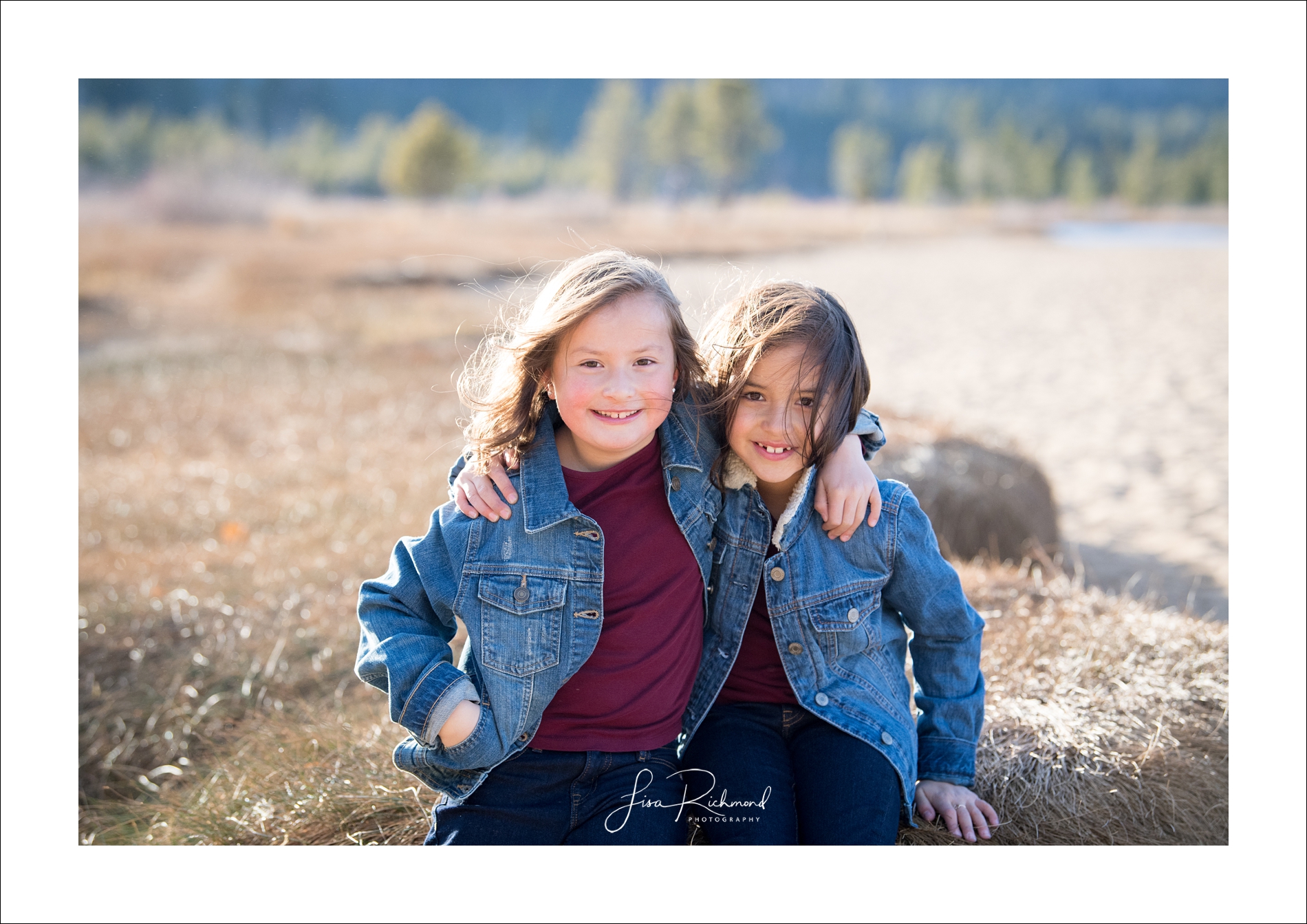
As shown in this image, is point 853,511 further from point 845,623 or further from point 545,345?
point 545,345

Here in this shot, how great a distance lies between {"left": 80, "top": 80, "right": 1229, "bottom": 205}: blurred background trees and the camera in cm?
2803

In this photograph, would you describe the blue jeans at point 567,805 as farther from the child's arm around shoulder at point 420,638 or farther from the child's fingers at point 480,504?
the child's fingers at point 480,504

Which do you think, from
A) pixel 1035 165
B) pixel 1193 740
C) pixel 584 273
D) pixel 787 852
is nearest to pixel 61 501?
pixel 584 273

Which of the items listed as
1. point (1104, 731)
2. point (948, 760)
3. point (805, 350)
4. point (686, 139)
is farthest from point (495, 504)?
point (686, 139)

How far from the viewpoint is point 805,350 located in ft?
6.89

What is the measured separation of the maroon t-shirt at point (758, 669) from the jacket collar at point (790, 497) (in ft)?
0.17

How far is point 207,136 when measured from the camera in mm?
27797

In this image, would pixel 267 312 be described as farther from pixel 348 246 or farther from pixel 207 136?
pixel 207 136

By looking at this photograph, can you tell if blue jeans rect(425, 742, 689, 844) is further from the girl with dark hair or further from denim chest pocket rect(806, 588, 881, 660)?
denim chest pocket rect(806, 588, 881, 660)

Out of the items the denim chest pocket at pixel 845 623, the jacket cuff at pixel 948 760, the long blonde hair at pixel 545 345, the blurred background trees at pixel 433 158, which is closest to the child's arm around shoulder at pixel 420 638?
the long blonde hair at pixel 545 345

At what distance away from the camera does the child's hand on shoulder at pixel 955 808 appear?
224 cm

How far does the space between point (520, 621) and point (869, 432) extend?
35.2 inches

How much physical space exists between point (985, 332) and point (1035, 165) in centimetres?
3376

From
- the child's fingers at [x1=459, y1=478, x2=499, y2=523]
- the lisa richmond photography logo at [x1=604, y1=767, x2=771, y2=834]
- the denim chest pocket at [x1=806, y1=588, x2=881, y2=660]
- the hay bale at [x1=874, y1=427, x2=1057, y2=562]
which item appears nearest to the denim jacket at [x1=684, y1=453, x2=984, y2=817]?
the denim chest pocket at [x1=806, y1=588, x2=881, y2=660]
